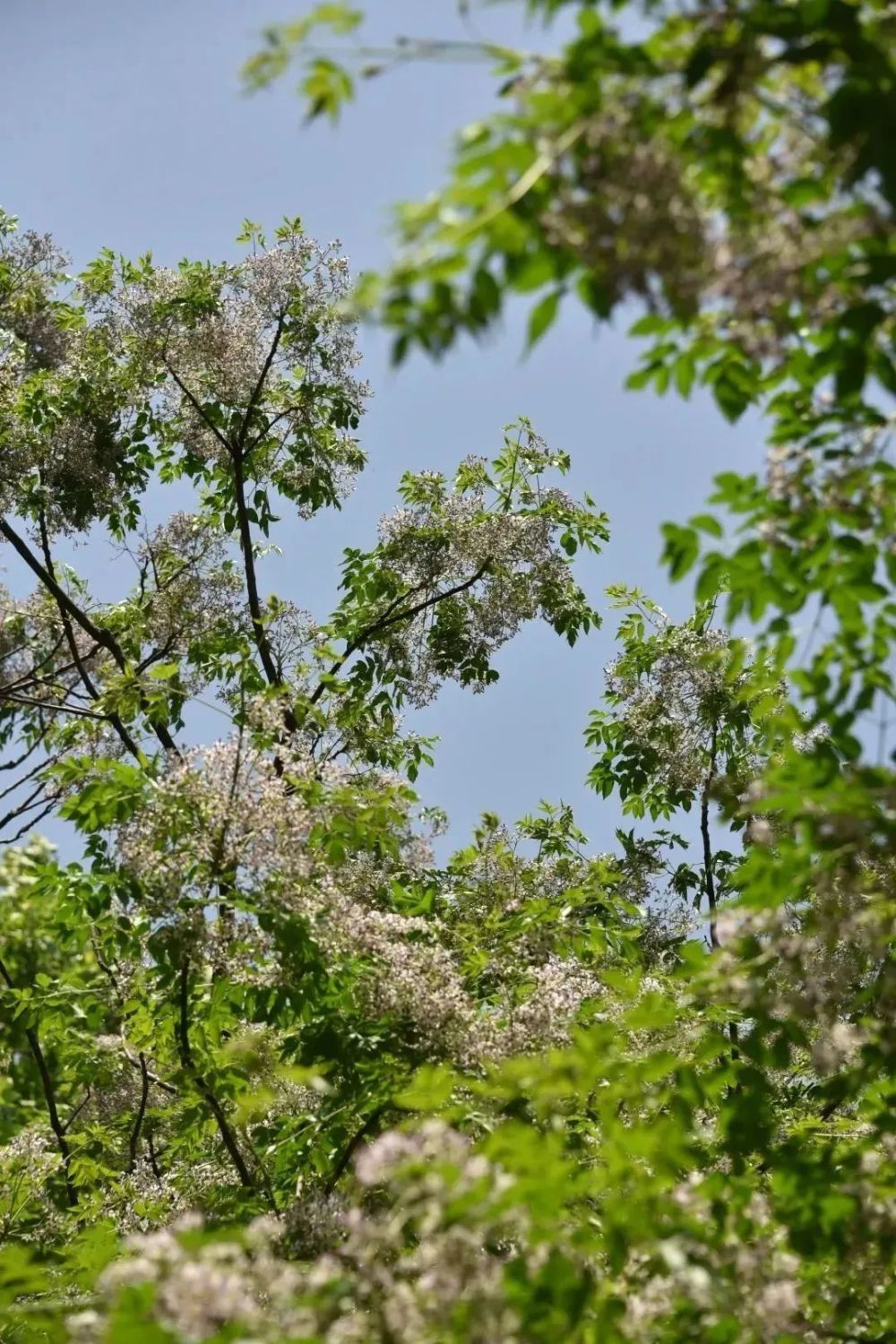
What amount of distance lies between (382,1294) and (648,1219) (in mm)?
728

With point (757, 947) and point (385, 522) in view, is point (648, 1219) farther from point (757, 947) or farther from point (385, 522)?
point (385, 522)

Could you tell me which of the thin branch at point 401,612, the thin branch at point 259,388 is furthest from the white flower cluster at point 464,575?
the thin branch at point 259,388

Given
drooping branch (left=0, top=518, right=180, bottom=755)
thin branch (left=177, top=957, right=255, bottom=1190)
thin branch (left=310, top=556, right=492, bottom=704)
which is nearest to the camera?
thin branch (left=177, top=957, right=255, bottom=1190)

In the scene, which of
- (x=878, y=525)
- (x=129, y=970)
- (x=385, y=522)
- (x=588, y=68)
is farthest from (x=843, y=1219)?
(x=385, y=522)

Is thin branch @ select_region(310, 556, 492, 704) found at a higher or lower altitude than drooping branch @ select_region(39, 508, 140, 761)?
higher

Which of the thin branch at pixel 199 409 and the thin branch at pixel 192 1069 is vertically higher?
the thin branch at pixel 199 409

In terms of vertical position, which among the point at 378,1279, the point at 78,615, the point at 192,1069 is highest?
the point at 78,615

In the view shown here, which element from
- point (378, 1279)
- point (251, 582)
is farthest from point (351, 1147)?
point (251, 582)

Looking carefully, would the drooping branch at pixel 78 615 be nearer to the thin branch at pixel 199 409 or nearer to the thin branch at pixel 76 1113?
the thin branch at pixel 199 409

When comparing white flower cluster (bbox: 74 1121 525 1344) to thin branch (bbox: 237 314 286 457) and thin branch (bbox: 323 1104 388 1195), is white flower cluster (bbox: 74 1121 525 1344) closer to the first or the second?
thin branch (bbox: 323 1104 388 1195)

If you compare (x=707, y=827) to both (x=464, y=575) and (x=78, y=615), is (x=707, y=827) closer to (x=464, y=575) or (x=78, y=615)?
(x=464, y=575)

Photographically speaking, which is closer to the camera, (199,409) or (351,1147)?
(351,1147)

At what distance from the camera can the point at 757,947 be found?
294 cm

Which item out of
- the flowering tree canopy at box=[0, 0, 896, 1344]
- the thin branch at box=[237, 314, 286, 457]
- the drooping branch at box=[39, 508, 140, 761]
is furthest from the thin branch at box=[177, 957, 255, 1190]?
the thin branch at box=[237, 314, 286, 457]
